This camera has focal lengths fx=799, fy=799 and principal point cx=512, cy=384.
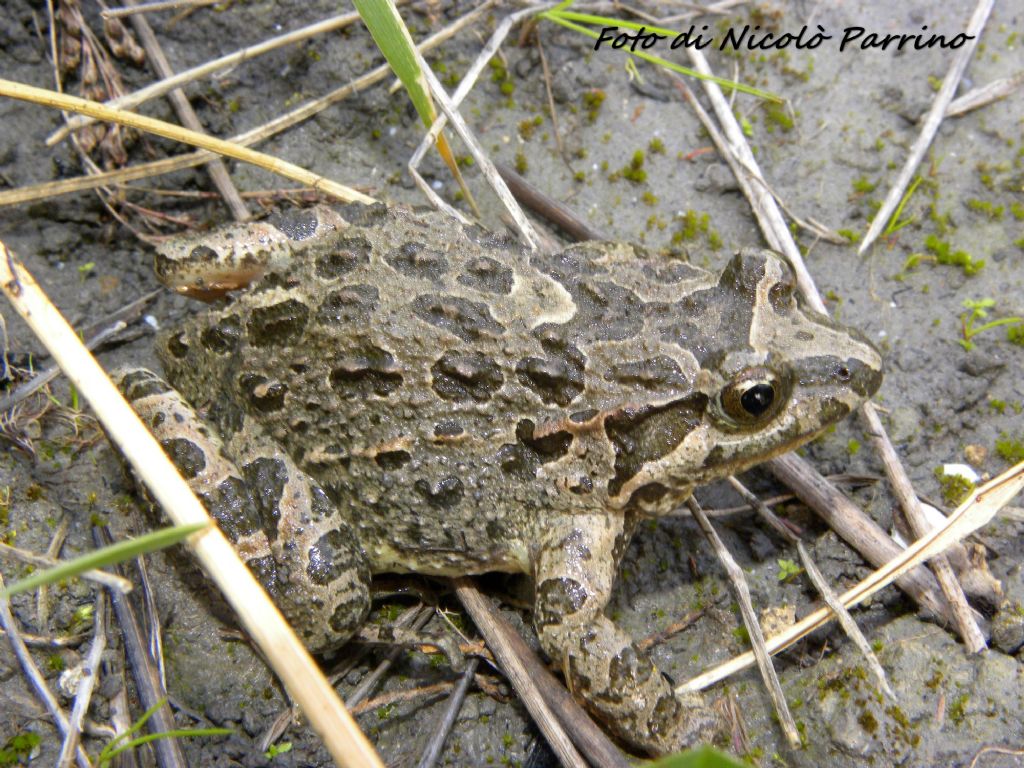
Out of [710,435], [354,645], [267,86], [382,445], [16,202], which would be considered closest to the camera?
[710,435]

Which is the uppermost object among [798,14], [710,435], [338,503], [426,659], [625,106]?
[798,14]

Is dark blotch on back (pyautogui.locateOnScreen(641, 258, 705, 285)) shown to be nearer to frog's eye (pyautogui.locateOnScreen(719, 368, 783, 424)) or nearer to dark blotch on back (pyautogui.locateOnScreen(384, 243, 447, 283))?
frog's eye (pyautogui.locateOnScreen(719, 368, 783, 424))

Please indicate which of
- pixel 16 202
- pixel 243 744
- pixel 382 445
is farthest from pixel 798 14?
pixel 243 744

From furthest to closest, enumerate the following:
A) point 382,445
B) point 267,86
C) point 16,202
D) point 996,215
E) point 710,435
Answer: point 267,86 < point 996,215 < point 16,202 < point 382,445 < point 710,435

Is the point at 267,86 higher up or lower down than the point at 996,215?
higher up

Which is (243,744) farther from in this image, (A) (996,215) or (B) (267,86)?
(A) (996,215)

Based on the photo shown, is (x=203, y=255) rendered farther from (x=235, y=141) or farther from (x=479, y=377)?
(x=479, y=377)

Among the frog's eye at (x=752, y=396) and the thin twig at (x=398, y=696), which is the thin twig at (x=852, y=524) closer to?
the frog's eye at (x=752, y=396)
